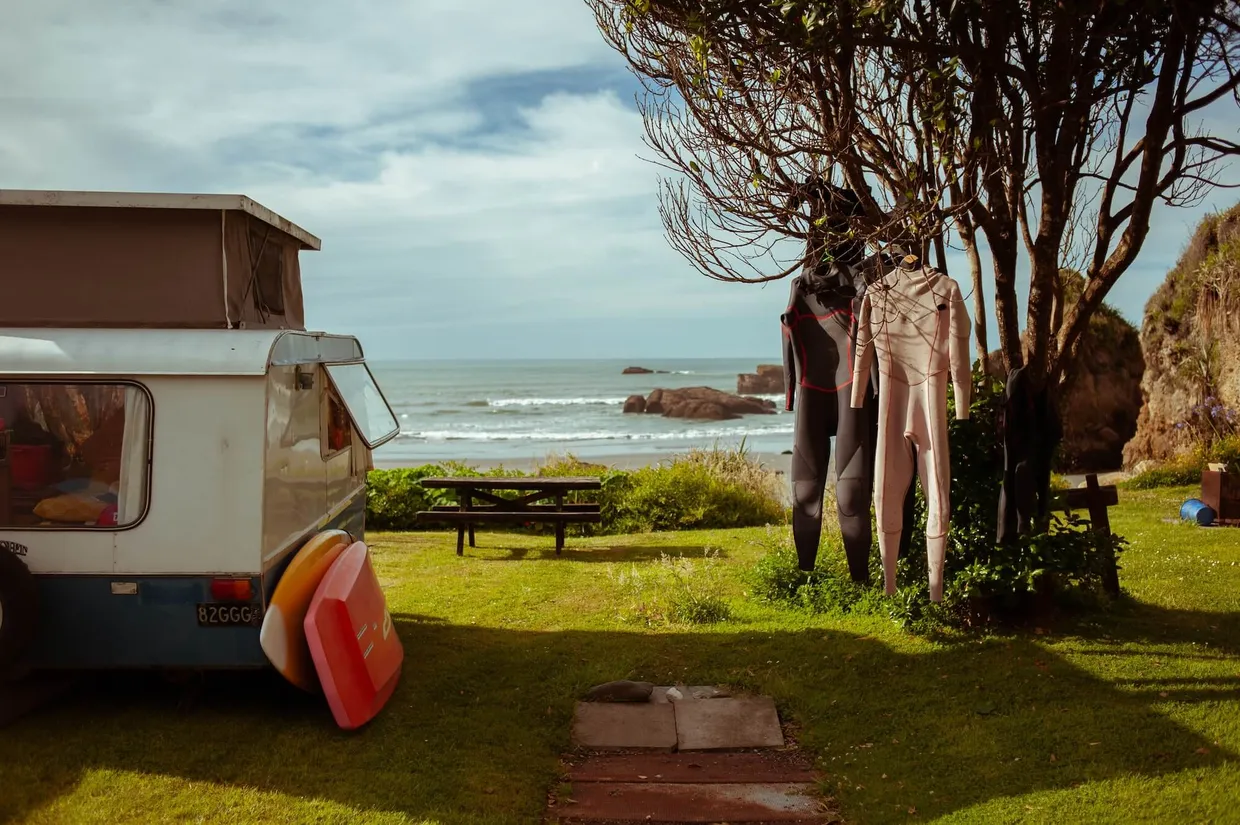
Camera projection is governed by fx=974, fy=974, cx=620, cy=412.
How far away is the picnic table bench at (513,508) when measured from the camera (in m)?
12.0

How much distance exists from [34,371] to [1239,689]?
302 inches

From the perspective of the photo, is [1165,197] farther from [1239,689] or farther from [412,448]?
[412,448]

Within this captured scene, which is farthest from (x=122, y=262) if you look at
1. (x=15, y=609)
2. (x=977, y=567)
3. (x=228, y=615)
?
(x=977, y=567)

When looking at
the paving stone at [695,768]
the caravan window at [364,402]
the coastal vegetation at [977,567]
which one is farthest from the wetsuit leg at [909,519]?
the caravan window at [364,402]

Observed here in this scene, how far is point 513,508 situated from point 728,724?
6.67 meters

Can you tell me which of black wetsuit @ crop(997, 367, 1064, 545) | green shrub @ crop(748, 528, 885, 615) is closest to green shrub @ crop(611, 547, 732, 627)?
green shrub @ crop(748, 528, 885, 615)

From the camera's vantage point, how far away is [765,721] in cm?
632

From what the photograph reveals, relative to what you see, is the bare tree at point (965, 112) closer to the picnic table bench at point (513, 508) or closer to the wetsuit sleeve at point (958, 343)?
the wetsuit sleeve at point (958, 343)

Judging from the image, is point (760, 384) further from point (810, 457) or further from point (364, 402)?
point (364, 402)

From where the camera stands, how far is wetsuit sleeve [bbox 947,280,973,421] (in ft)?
20.5

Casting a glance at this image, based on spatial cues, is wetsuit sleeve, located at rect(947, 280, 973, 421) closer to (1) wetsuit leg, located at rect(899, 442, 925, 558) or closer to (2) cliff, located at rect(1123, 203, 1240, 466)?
(1) wetsuit leg, located at rect(899, 442, 925, 558)

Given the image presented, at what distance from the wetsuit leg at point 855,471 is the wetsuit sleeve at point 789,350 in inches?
14.4

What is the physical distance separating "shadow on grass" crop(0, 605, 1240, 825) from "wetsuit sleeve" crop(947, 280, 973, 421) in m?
2.05

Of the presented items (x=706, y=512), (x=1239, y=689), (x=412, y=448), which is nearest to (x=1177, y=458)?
(x=706, y=512)
